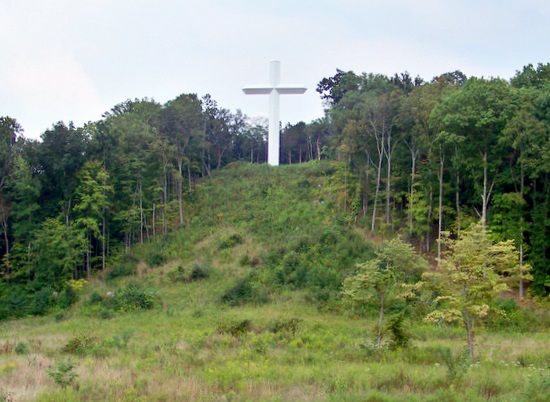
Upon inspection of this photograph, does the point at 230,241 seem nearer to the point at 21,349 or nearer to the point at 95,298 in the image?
the point at 95,298

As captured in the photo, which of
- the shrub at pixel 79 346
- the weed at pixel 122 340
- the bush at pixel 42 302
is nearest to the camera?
the shrub at pixel 79 346

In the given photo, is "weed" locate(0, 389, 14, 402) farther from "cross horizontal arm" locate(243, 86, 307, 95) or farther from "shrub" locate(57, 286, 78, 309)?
"cross horizontal arm" locate(243, 86, 307, 95)

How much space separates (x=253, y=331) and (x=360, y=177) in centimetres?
1943

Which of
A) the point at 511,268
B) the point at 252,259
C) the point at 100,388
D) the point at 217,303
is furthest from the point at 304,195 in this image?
the point at 100,388

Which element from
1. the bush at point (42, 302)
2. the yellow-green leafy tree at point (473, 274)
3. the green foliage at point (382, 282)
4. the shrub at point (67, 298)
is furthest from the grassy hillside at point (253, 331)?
the yellow-green leafy tree at point (473, 274)

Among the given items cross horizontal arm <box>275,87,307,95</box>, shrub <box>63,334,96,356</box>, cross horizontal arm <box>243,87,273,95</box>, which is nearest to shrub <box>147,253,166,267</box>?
shrub <box>63,334,96,356</box>

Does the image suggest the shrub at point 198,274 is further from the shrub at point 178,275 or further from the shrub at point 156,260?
the shrub at point 156,260

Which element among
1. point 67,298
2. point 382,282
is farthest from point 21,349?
point 67,298

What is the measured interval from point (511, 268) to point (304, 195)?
2950cm

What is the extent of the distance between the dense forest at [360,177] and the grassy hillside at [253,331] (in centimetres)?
229

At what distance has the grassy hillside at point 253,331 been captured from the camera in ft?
37.1

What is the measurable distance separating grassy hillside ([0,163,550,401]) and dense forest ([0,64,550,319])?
2.29 meters

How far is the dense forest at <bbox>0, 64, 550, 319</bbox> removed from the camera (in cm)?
2773

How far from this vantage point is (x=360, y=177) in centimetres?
3841
